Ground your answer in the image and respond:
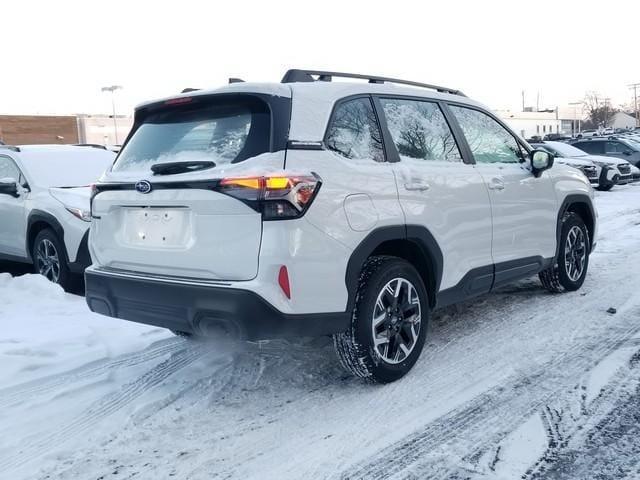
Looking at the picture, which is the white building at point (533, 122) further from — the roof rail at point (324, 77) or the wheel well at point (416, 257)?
the wheel well at point (416, 257)

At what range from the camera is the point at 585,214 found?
21.2ft

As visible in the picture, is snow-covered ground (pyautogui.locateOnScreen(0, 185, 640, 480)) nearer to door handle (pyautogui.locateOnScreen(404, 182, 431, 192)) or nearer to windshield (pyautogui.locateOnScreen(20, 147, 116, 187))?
door handle (pyautogui.locateOnScreen(404, 182, 431, 192))

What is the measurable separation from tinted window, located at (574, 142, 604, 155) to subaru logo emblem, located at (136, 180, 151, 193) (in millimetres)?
20820

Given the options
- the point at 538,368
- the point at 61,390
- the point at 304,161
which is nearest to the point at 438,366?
the point at 538,368

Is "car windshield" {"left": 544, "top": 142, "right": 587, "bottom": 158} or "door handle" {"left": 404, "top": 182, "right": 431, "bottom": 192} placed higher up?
"door handle" {"left": 404, "top": 182, "right": 431, "bottom": 192}

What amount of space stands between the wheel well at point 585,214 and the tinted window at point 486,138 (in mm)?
1222

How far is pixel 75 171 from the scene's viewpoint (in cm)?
796

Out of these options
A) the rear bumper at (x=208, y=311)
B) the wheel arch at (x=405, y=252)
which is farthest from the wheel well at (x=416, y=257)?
the rear bumper at (x=208, y=311)

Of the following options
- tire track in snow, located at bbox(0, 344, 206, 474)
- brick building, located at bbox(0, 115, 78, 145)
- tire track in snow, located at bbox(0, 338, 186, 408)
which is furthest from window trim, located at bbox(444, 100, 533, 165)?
brick building, located at bbox(0, 115, 78, 145)

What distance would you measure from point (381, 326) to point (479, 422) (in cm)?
82

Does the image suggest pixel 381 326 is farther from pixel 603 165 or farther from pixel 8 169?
pixel 603 165

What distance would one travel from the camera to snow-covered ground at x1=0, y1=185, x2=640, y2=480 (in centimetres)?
304

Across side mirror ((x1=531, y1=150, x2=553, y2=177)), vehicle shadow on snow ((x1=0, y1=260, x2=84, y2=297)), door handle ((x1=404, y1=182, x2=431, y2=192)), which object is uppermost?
side mirror ((x1=531, y1=150, x2=553, y2=177))

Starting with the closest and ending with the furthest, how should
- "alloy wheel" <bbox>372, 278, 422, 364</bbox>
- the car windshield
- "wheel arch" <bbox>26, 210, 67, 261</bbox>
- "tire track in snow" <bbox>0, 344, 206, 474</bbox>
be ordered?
"tire track in snow" <bbox>0, 344, 206, 474</bbox> < "alloy wheel" <bbox>372, 278, 422, 364</bbox> < "wheel arch" <bbox>26, 210, 67, 261</bbox> < the car windshield
